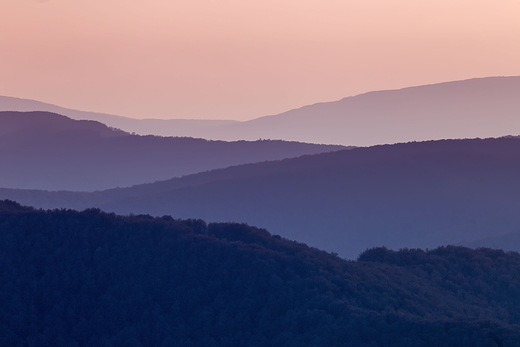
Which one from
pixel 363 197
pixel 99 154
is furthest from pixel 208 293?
pixel 99 154

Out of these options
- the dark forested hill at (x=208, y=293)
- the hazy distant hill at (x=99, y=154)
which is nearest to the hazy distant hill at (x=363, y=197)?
the dark forested hill at (x=208, y=293)

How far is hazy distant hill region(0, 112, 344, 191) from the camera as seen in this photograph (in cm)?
10931

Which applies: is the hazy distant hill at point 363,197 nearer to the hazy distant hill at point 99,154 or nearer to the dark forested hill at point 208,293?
the dark forested hill at point 208,293

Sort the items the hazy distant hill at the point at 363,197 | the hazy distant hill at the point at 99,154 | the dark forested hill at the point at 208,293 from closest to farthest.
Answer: the dark forested hill at the point at 208,293
the hazy distant hill at the point at 363,197
the hazy distant hill at the point at 99,154

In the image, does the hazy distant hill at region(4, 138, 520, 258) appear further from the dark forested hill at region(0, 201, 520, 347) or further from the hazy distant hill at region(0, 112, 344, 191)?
the hazy distant hill at region(0, 112, 344, 191)

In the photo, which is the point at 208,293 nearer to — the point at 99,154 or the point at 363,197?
the point at 363,197

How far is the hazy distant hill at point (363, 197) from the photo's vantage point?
48.9 m

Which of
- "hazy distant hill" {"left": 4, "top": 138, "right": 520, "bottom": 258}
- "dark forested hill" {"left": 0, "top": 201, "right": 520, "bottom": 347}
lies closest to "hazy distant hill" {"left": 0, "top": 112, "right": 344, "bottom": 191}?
"hazy distant hill" {"left": 4, "top": 138, "right": 520, "bottom": 258}

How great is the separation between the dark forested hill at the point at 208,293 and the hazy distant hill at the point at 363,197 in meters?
24.5

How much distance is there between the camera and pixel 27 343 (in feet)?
55.3

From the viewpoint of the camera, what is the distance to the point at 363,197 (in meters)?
55.0

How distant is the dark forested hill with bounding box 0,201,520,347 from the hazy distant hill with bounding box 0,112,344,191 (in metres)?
80.6

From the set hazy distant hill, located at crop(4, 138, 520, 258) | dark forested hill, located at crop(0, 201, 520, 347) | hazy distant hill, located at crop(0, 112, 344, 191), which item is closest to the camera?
dark forested hill, located at crop(0, 201, 520, 347)

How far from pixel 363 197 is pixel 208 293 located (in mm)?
37907
